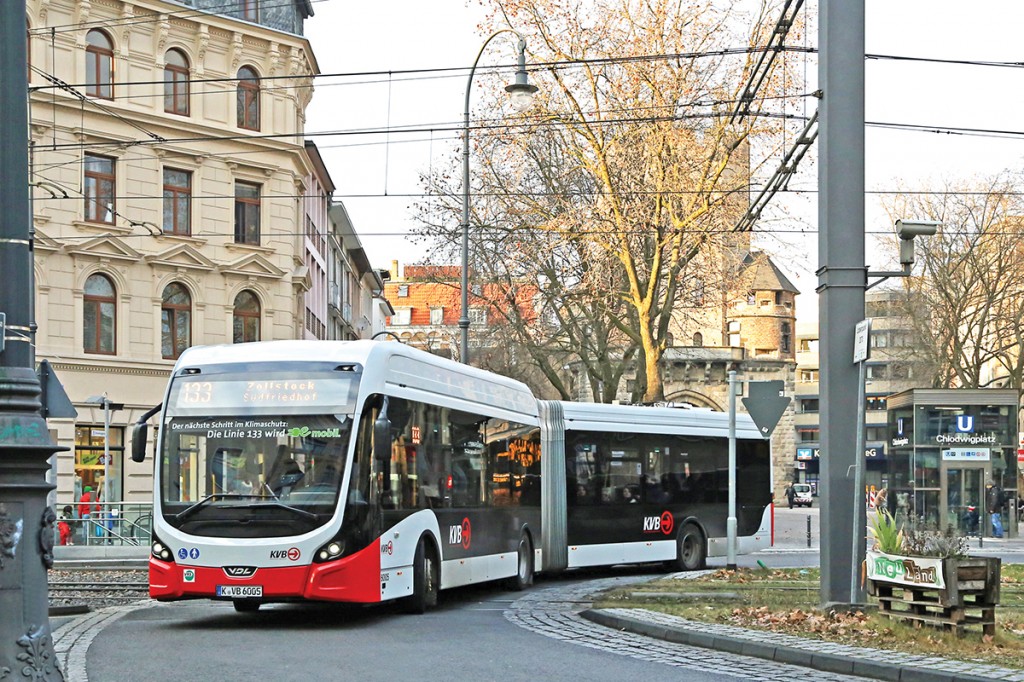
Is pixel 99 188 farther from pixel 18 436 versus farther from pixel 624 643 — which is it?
pixel 18 436

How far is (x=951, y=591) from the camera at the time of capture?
39.9 ft

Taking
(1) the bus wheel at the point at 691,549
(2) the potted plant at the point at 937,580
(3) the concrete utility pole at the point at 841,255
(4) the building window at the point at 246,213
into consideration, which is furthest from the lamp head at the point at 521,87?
(2) the potted plant at the point at 937,580

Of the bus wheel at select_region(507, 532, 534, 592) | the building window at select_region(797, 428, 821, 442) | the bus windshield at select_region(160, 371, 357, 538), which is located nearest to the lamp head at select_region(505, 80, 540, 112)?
the bus wheel at select_region(507, 532, 534, 592)

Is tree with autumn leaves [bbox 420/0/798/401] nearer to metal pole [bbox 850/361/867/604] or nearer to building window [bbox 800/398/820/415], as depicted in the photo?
metal pole [bbox 850/361/867/604]

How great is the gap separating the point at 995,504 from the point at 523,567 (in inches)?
956

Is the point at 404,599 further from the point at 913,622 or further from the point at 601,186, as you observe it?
the point at 601,186

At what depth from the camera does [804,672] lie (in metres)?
11.1

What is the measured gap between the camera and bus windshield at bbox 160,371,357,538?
15133 mm

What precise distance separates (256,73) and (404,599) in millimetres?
28618

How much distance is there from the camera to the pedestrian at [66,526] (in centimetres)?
3012

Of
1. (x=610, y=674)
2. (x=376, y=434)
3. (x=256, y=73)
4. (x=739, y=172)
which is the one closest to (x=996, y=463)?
(x=739, y=172)

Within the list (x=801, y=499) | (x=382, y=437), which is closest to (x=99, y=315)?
(x=382, y=437)

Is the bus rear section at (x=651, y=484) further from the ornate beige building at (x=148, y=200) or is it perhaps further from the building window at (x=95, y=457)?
the building window at (x=95, y=457)

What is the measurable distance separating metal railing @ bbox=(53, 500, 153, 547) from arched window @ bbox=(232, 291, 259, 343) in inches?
493
